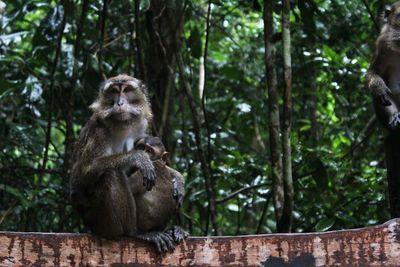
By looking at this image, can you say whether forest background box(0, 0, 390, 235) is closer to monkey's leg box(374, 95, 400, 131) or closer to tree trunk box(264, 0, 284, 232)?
tree trunk box(264, 0, 284, 232)

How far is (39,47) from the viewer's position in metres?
7.13

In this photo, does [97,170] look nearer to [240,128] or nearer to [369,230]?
[369,230]

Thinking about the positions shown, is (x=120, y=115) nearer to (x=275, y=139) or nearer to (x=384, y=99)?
(x=275, y=139)

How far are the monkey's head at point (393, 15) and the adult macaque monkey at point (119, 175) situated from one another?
2.35 metres

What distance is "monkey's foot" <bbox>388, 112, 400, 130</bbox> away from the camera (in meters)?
5.46

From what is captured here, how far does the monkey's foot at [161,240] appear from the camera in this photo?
419cm

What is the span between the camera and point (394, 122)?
5.49 meters

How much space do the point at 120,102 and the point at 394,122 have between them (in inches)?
80.0

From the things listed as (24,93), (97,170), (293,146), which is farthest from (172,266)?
(24,93)

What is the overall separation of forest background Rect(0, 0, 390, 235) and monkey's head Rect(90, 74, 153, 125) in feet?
3.47

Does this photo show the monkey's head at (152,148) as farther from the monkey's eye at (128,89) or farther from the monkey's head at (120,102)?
the monkey's eye at (128,89)

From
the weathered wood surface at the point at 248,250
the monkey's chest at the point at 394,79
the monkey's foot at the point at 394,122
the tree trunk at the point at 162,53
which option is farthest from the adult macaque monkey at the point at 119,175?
the monkey's chest at the point at 394,79

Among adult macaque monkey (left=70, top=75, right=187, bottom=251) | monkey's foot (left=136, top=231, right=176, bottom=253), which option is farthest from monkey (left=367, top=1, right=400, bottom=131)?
monkey's foot (left=136, top=231, right=176, bottom=253)

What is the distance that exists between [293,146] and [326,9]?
6.32 feet
